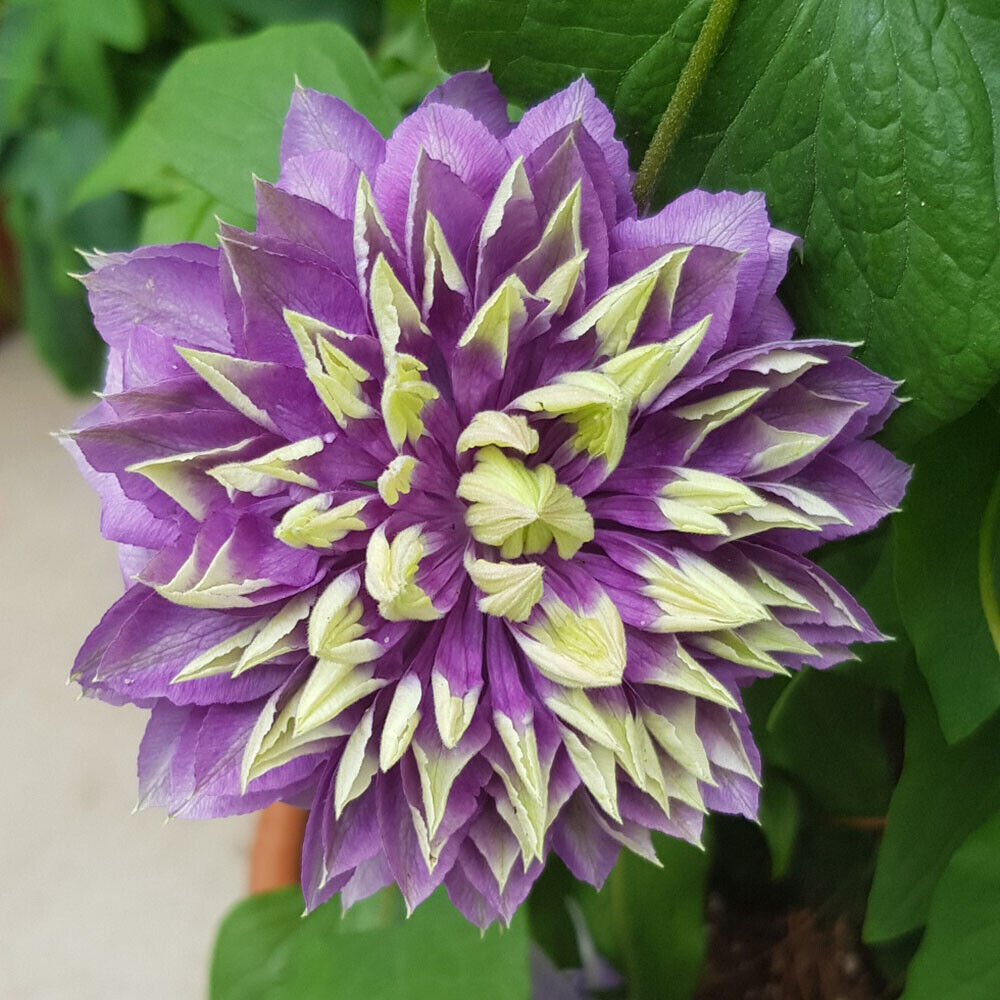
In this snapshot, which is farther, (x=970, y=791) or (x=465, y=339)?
(x=970, y=791)

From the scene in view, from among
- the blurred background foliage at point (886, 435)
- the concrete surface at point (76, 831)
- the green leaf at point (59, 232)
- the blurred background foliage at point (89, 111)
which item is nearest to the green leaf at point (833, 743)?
the blurred background foliage at point (886, 435)

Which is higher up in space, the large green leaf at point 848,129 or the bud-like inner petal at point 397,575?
the large green leaf at point 848,129

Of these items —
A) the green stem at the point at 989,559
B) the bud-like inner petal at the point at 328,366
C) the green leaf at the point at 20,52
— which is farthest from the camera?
the green leaf at the point at 20,52

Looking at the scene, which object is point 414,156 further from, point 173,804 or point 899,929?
point 899,929

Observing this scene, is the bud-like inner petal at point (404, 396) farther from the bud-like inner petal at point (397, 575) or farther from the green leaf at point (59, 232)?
the green leaf at point (59, 232)

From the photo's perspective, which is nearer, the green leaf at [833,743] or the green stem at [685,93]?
the green stem at [685,93]

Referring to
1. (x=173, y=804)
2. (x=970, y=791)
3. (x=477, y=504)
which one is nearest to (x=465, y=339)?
(x=477, y=504)

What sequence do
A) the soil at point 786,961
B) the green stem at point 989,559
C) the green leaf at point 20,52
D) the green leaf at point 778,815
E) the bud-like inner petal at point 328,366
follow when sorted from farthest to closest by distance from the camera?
the green leaf at point 20,52, the soil at point 786,961, the green leaf at point 778,815, the green stem at point 989,559, the bud-like inner petal at point 328,366

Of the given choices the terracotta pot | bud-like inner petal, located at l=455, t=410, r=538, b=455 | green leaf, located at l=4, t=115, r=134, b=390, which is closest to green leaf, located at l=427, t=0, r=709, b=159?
bud-like inner petal, located at l=455, t=410, r=538, b=455

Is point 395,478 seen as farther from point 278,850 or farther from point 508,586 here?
point 278,850
